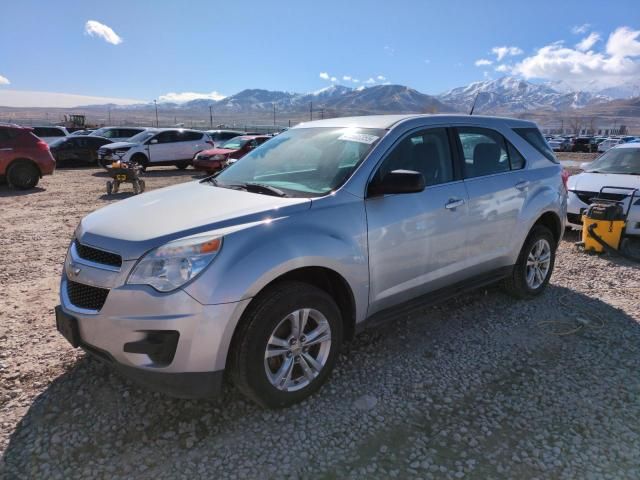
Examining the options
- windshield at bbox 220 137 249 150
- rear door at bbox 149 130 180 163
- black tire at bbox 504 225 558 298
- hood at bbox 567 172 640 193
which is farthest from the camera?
rear door at bbox 149 130 180 163

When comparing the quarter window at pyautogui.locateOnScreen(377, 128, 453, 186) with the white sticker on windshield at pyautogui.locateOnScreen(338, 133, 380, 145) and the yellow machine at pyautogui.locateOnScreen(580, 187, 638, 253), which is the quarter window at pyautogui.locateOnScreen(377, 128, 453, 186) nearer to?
the white sticker on windshield at pyautogui.locateOnScreen(338, 133, 380, 145)

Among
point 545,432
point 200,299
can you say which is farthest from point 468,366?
point 200,299

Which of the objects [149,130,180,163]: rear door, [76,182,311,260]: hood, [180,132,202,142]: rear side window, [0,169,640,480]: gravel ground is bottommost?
[0,169,640,480]: gravel ground

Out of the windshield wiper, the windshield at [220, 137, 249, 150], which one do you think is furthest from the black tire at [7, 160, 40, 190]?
the windshield wiper

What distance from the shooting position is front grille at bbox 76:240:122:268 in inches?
103

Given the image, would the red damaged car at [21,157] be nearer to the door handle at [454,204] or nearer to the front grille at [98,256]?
the front grille at [98,256]

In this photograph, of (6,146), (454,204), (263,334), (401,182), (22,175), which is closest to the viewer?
(263,334)

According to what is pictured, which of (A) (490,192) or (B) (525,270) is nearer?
(A) (490,192)

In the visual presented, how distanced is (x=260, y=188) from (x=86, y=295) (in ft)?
4.19

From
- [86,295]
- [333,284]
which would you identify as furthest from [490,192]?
[86,295]

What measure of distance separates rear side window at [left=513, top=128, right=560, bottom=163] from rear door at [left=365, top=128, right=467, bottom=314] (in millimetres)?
1262

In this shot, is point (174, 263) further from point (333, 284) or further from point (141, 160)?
point (141, 160)

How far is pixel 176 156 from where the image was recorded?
730 inches

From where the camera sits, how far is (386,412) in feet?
9.62
